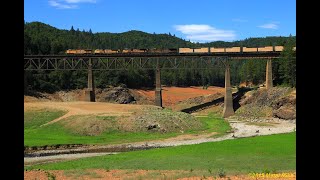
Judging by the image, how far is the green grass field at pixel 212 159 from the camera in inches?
1190

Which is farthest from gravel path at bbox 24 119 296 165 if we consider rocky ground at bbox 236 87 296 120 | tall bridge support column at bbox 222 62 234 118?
tall bridge support column at bbox 222 62 234 118

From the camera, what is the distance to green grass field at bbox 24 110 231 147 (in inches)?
2160

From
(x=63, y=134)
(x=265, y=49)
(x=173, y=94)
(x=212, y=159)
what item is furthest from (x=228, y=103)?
(x=212, y=159)

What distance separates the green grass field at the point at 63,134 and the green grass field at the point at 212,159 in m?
15.9

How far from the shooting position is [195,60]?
316 ft

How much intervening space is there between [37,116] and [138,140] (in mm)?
22648

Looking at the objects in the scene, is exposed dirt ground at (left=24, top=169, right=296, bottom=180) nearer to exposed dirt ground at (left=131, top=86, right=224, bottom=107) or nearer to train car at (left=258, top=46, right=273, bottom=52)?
train car at (left=258, top=46, right=273, bottom=52)

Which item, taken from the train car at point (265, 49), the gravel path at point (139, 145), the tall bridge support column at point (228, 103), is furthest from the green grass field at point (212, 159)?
the train car at point (265, 49)

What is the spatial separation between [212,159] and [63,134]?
3212cm

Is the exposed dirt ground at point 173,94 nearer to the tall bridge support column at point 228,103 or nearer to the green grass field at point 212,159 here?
the tall bridge support column at point 228,103

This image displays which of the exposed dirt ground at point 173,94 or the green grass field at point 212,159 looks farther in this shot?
the exposed dirt ground at point 173,94

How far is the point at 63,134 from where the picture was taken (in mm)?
60875

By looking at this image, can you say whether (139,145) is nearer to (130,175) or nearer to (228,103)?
(130,175)
